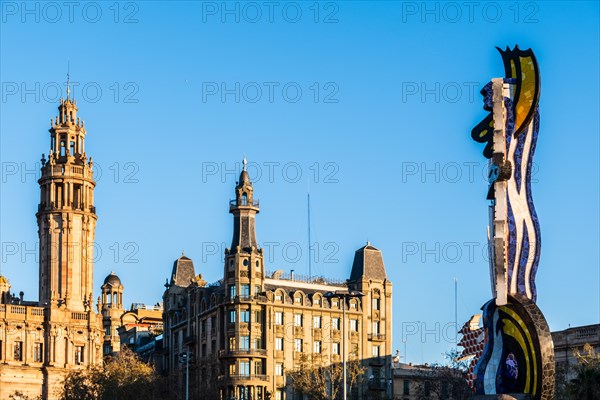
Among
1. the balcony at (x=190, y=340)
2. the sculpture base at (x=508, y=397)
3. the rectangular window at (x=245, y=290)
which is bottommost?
the sculpture base at (x=508, y=397)

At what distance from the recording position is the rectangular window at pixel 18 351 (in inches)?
5861

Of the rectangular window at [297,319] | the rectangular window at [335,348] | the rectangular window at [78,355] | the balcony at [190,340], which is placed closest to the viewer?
the rectangular window at [78,355]

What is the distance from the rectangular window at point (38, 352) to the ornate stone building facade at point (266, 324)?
15358 millimetres

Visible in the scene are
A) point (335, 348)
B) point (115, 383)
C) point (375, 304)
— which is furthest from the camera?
point (375, 304)

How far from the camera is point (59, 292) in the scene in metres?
154

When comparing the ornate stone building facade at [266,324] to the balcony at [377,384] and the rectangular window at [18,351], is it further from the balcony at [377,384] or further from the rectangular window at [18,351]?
the rectangular window at [18,351]

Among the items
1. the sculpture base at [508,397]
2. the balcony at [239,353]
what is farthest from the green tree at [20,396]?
the sculpture base at [508,397]

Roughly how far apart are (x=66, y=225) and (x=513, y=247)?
87.7 meters

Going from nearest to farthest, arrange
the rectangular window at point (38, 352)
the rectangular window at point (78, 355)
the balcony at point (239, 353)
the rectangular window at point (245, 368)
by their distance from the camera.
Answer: the balcony at point (239, 353) < the rectangular window at point (245, 368) < the rectangular window at point (38, 352) < the rectangular window at point (78, 355)

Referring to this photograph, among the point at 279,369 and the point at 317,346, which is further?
the point at 317,346

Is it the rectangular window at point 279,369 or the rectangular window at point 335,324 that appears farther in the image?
the rectangular window at point 335,324

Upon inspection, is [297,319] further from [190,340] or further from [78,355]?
[78,355]

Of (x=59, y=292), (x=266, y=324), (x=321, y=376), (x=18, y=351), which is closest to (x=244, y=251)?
(x=266, y=324)

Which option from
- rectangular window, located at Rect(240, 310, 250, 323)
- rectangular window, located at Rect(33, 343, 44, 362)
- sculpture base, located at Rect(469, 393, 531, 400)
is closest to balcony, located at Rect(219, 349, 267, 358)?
rectangular window, located at Rect(240, 310, 250, 323)
